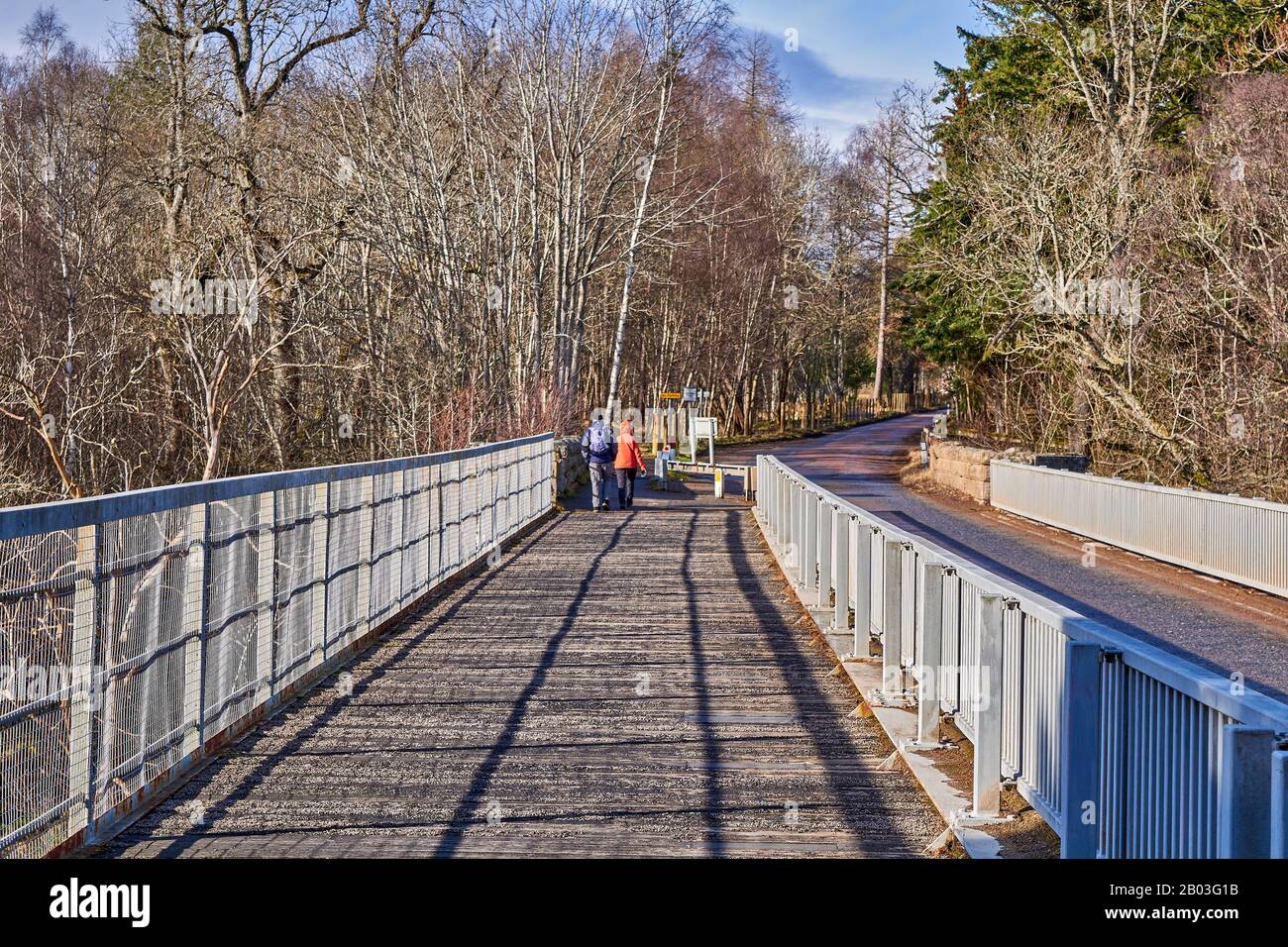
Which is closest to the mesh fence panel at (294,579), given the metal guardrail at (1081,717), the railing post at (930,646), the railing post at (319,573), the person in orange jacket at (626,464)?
the railing post at (319,573)

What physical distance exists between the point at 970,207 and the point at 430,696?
27896 mm

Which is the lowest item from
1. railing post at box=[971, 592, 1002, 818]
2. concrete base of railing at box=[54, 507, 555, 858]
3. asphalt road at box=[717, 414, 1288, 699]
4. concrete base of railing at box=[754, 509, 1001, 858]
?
asphalt road at box=[717, 414, 1288, 699]

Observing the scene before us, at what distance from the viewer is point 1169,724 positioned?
14.6 feet

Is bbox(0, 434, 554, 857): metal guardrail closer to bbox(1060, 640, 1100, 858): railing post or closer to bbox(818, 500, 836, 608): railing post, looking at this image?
bbox(1060, 640, 1100, 858): railing post

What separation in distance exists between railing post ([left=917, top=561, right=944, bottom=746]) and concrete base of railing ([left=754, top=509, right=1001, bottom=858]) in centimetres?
14

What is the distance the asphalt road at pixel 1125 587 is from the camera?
12992 mm

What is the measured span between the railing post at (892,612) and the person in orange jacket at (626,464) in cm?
1938

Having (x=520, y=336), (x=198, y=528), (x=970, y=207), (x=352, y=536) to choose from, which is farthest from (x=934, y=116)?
(x=198, y=528)

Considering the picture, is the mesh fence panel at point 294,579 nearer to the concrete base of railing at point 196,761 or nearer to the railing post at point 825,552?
the concrete base of railing at point 196,761

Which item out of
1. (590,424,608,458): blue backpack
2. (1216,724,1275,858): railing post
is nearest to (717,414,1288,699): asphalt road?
(590,424,608,458): blue backpack

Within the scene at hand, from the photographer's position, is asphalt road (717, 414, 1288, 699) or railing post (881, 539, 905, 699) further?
asphalt road (717, 414, 1288, 699)

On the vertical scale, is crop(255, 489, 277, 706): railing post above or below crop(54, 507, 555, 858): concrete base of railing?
above

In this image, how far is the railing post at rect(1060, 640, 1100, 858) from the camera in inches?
203

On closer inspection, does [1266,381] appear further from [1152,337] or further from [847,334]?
[847,334]
